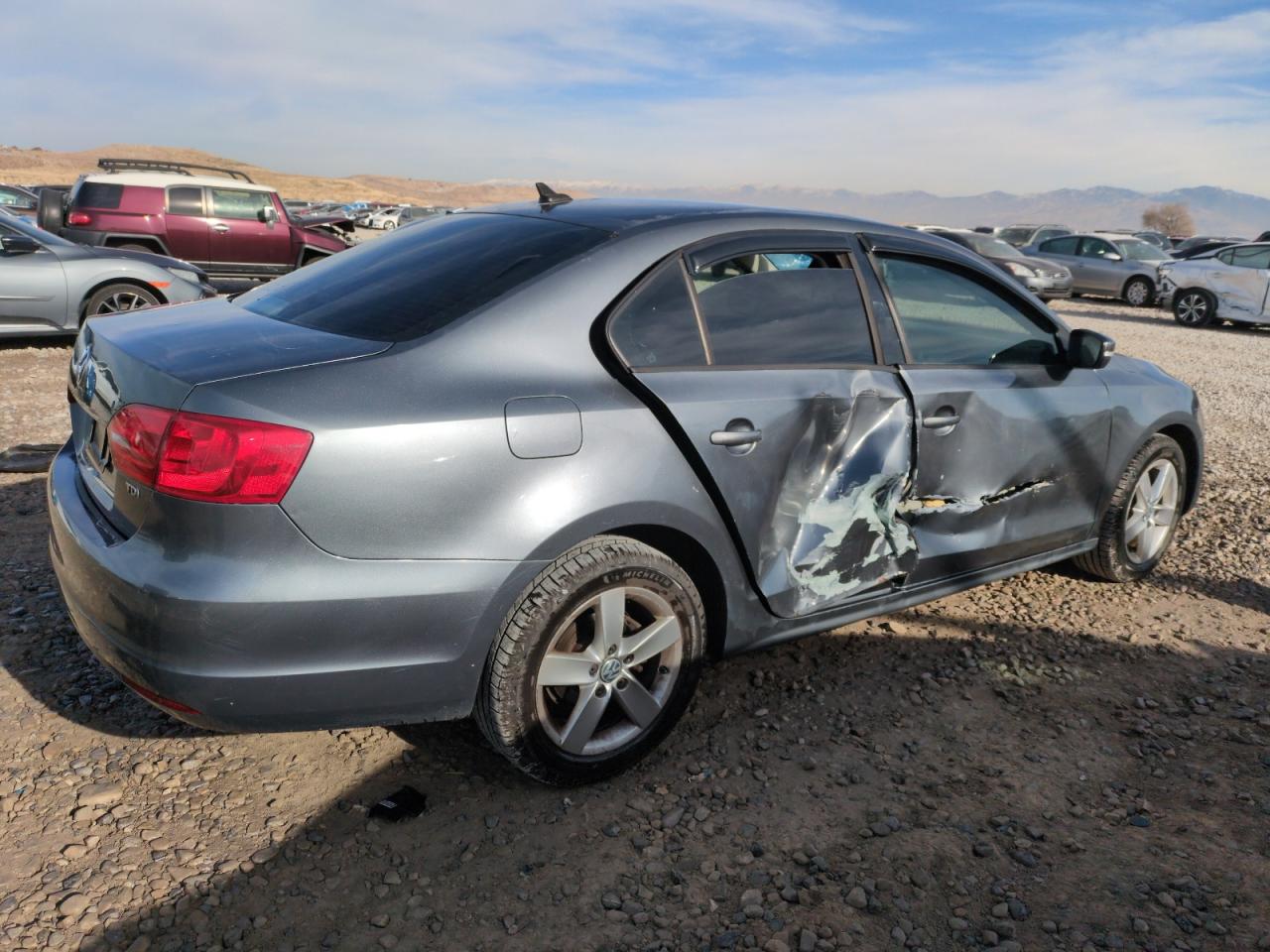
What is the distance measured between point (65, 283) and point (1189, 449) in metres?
9.26

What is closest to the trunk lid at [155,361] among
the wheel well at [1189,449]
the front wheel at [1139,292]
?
the wheel well at [1189,449]

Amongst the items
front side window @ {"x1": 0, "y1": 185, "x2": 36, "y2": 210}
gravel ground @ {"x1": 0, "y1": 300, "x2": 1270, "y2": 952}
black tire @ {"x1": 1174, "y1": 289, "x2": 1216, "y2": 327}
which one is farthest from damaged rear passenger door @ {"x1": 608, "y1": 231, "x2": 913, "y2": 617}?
front side window @ {"x1": 0, "y1": 185, "x2": 36, "y2": 210}

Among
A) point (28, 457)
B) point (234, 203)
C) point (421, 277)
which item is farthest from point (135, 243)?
point (421, 277)

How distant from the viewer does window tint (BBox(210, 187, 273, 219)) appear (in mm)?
13805

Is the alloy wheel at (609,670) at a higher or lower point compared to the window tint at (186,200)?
lower

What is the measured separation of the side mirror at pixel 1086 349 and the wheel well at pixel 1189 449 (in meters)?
0.82

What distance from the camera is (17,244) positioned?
9094 millimetres

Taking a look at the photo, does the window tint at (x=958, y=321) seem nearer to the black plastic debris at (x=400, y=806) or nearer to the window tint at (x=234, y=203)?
the black plastic debris at (x=400, y=806)

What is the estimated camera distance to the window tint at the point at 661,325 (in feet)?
9.46

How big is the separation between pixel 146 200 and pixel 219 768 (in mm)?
12512

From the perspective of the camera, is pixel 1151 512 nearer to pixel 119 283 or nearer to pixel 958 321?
pixel 958 321

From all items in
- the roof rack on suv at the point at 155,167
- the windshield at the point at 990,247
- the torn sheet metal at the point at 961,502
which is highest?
the roof rack on suv at the point at 155,167

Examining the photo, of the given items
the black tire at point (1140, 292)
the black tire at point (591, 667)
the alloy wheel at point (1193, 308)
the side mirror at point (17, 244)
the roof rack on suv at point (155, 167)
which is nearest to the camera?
the black tire at point (591, 667)

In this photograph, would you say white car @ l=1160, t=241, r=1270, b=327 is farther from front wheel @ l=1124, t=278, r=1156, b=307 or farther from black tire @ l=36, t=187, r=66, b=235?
black tire @ l=36, t=187, r=66, b=235
